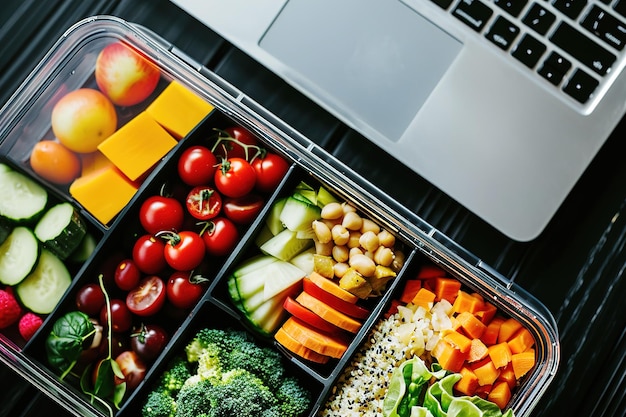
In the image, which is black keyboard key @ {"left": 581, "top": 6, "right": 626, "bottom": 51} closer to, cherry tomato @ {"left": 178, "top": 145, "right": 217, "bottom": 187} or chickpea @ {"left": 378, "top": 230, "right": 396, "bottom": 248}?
chickpea @ {"left": 378, "top": 230, "right": 396, "bottom": 248}

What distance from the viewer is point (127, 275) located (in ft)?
4.42

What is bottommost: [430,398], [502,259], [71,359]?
[71,359]

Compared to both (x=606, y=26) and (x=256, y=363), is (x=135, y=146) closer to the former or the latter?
(x=256, y=363)

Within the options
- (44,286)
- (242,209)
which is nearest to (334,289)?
(242,209)

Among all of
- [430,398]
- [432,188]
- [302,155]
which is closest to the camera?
[430,398]

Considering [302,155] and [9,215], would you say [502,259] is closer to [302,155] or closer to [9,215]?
[302,155]

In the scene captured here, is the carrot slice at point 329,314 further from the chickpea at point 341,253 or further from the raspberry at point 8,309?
the raspberry at point 8,309

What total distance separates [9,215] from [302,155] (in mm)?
574

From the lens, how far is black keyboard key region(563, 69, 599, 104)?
1274 mm

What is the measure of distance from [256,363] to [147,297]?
0.25 metres

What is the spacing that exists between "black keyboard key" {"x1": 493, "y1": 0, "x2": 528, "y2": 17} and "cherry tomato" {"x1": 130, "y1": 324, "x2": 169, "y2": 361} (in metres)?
0.89

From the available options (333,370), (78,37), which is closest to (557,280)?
(333,370)

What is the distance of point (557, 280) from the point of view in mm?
1452

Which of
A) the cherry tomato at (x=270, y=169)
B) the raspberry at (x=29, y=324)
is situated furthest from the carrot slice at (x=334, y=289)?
the raspberry at (x=29, y=324)
